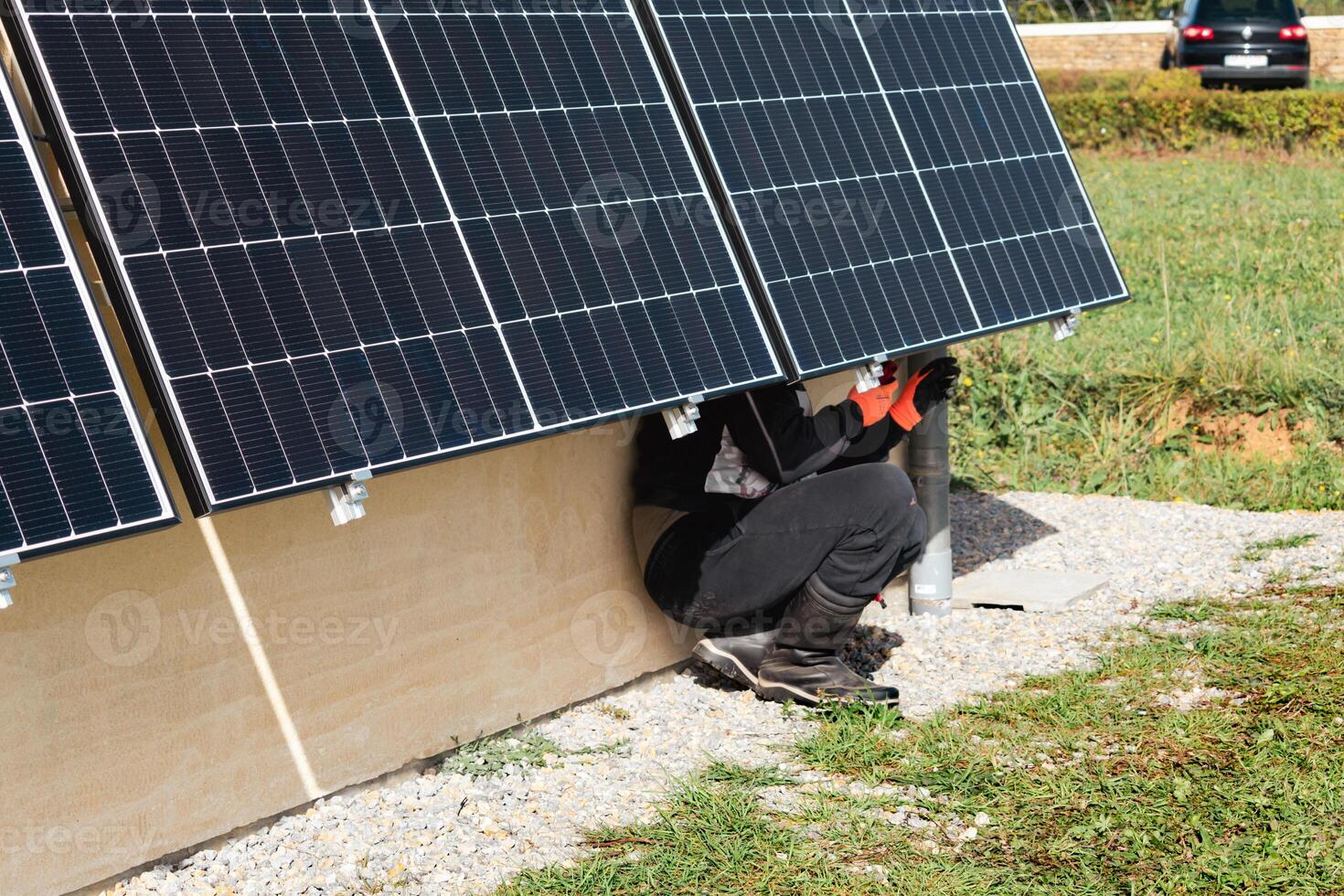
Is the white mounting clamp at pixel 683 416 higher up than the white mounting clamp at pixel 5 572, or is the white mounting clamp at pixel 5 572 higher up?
the white mounting clamp at pixel 5 572

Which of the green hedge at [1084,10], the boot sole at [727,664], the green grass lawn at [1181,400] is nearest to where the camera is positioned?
the boot sole at [727,664]

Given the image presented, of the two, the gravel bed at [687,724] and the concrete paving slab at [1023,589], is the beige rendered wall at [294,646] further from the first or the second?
the concrete paving slab at [1023,589]

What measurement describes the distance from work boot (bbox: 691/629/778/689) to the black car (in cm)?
2031

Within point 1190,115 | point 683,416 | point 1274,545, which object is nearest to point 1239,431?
point 1274,545

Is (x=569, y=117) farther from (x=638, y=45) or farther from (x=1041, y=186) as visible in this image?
(x=1041, y=186)

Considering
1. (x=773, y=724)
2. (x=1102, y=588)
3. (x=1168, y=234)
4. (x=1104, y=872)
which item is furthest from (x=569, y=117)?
(x=1168, y=234)

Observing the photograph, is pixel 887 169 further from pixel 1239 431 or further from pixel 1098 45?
pixel 1098 45

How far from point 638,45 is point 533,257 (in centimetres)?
117

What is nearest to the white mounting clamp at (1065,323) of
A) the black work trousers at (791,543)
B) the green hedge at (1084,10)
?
the black work trousers at (791,543)

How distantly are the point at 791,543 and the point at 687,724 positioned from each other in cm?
84

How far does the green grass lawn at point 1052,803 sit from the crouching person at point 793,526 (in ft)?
1.23

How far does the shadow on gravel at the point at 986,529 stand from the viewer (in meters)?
8.34

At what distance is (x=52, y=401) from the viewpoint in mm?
3701

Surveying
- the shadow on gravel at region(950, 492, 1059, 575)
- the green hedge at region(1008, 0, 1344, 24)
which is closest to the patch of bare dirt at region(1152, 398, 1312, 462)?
the shadow on gravel at region(950, 492, 1059, 575)
